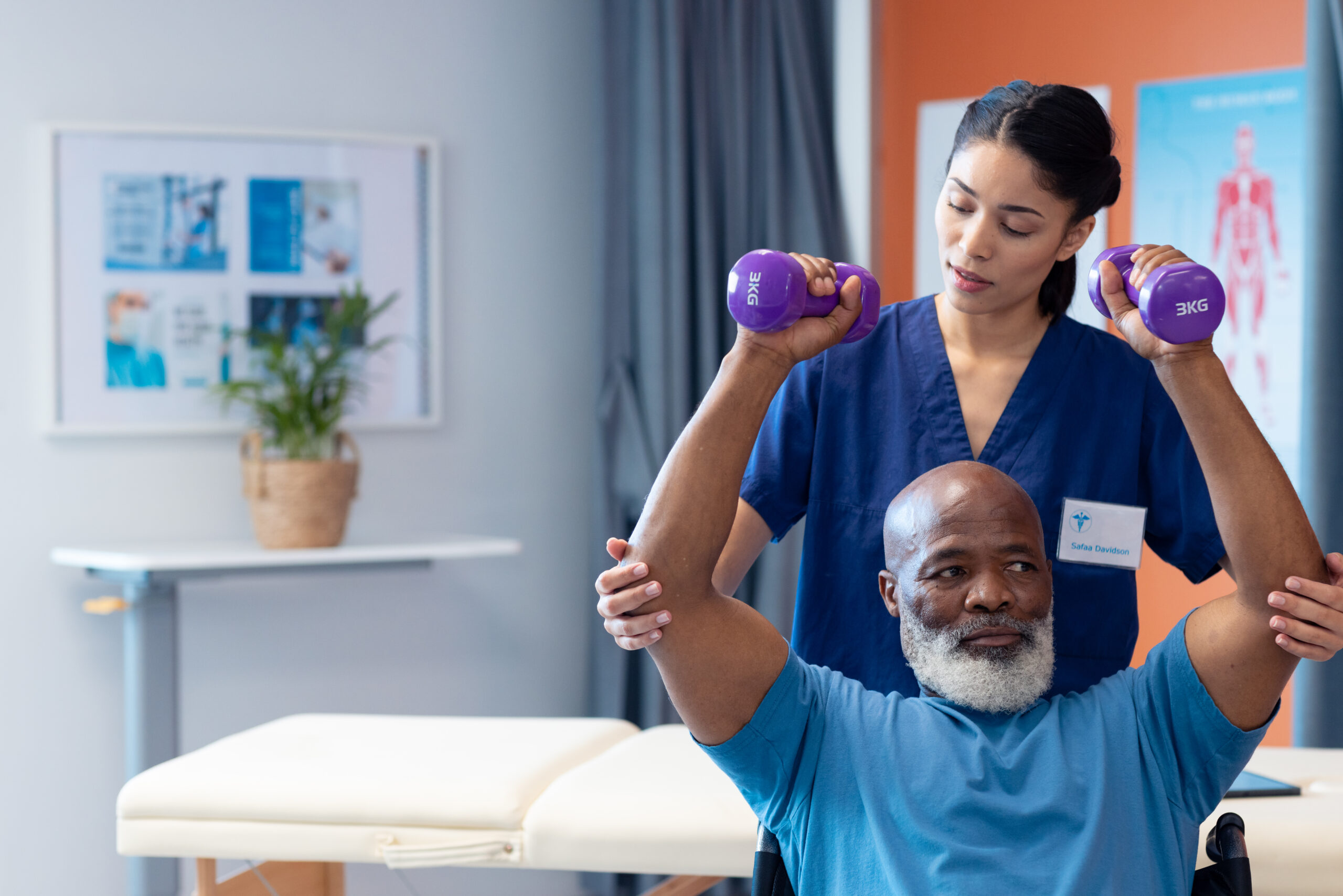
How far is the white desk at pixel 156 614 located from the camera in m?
2.40

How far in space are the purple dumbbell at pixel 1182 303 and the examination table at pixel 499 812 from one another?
28.2 inches

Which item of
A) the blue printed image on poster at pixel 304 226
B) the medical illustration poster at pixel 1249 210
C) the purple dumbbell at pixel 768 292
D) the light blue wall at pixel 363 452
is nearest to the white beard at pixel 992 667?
the purple dumbbell at pixel 768 292

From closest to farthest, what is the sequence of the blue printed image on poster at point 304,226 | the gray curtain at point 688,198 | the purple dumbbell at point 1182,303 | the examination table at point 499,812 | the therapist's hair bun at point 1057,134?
the purple dumbbell at point 1182,303 → the therapist's hair bun at point 1057,134 → the examination table at point 499,812 → the blue printed image on poster at point 304,226 → the gray curtain at point 688,198

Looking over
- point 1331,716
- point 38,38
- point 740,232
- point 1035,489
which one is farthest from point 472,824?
point 38,38

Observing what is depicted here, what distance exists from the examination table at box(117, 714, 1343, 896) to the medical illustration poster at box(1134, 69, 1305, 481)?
3.00 ft

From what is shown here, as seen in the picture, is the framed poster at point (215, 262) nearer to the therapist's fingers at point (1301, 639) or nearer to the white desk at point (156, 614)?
the white desk at point (156, 614)

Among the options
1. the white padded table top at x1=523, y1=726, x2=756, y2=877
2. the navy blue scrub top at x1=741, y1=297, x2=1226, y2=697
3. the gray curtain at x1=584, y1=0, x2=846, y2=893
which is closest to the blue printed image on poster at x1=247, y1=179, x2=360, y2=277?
the gray curtain at x1=584, y1=0, x2=846, y2=893

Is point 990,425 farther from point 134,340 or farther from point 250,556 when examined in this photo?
point 134,340

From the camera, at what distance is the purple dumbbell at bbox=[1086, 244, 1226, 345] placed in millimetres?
1144

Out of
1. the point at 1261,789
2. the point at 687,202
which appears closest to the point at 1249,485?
the point at 1261,789

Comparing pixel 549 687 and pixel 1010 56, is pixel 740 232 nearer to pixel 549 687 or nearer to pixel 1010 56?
pixel 1010 56

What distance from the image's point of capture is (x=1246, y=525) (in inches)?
46.5

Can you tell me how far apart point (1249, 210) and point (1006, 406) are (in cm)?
145

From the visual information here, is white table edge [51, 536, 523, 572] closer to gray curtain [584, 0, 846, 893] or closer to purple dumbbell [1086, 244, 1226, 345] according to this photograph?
gray curtain [584, 0, 846, 893]
